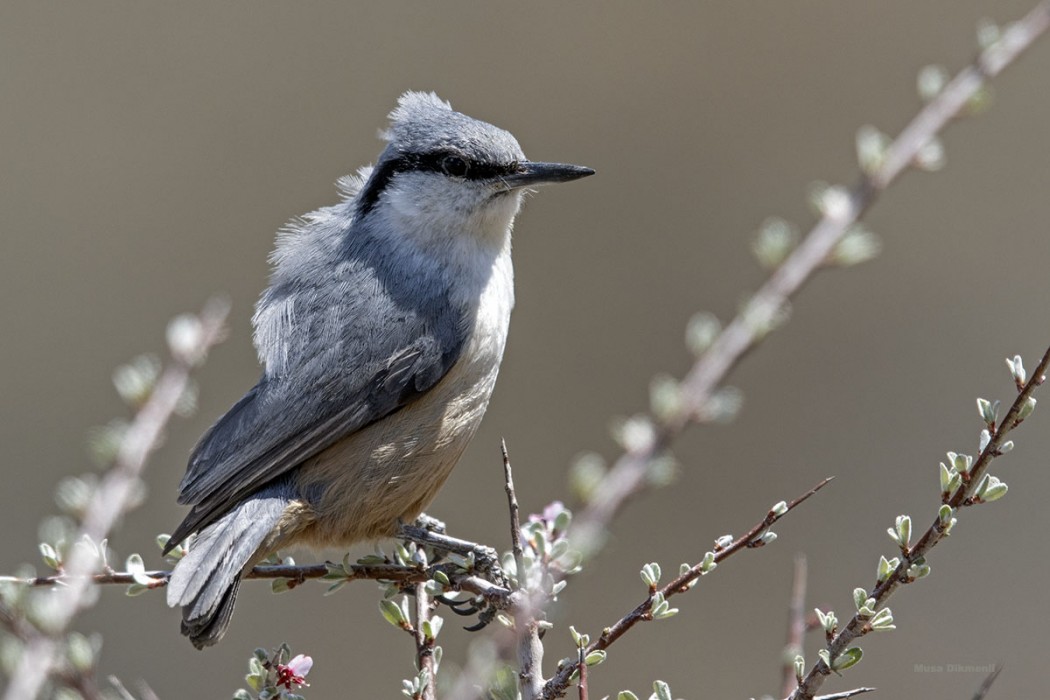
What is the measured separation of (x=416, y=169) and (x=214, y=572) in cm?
126

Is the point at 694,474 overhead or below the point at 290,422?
overhead

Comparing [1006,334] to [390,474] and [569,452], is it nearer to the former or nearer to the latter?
[569,452]

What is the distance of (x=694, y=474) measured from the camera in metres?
5.21

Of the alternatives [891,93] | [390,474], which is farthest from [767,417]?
[390,474]

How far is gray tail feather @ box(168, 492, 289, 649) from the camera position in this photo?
2.29 metres

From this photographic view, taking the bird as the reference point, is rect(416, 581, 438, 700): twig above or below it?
below

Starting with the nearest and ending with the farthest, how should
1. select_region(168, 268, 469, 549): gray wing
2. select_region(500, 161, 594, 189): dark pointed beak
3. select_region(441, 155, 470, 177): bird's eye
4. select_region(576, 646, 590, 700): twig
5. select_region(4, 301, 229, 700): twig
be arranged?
select_region(4, 301, 229, 700): twig
select_region(576, 646, 590, 700): twig
select_region(168, 268, 469, 549): gray wing
select_region(500, 161, 594, 189): dark pointed beak
select_region(441, 155, 470, 177): bird's eye

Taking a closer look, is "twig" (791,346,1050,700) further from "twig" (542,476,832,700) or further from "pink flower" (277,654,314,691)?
"pink flower" (277,654,314,691)

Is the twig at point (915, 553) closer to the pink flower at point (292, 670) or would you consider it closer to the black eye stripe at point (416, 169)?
the pink flower at point (292, 670)

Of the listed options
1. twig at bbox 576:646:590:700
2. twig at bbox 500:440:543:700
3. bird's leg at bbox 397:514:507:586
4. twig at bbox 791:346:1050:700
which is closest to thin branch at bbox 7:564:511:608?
bird's leg at bbox 397:514:507:586

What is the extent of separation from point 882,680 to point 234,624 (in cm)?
281

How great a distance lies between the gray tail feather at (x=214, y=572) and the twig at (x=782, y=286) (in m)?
0.94

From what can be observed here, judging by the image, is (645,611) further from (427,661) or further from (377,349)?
(377,349)

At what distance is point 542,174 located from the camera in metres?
3.03
